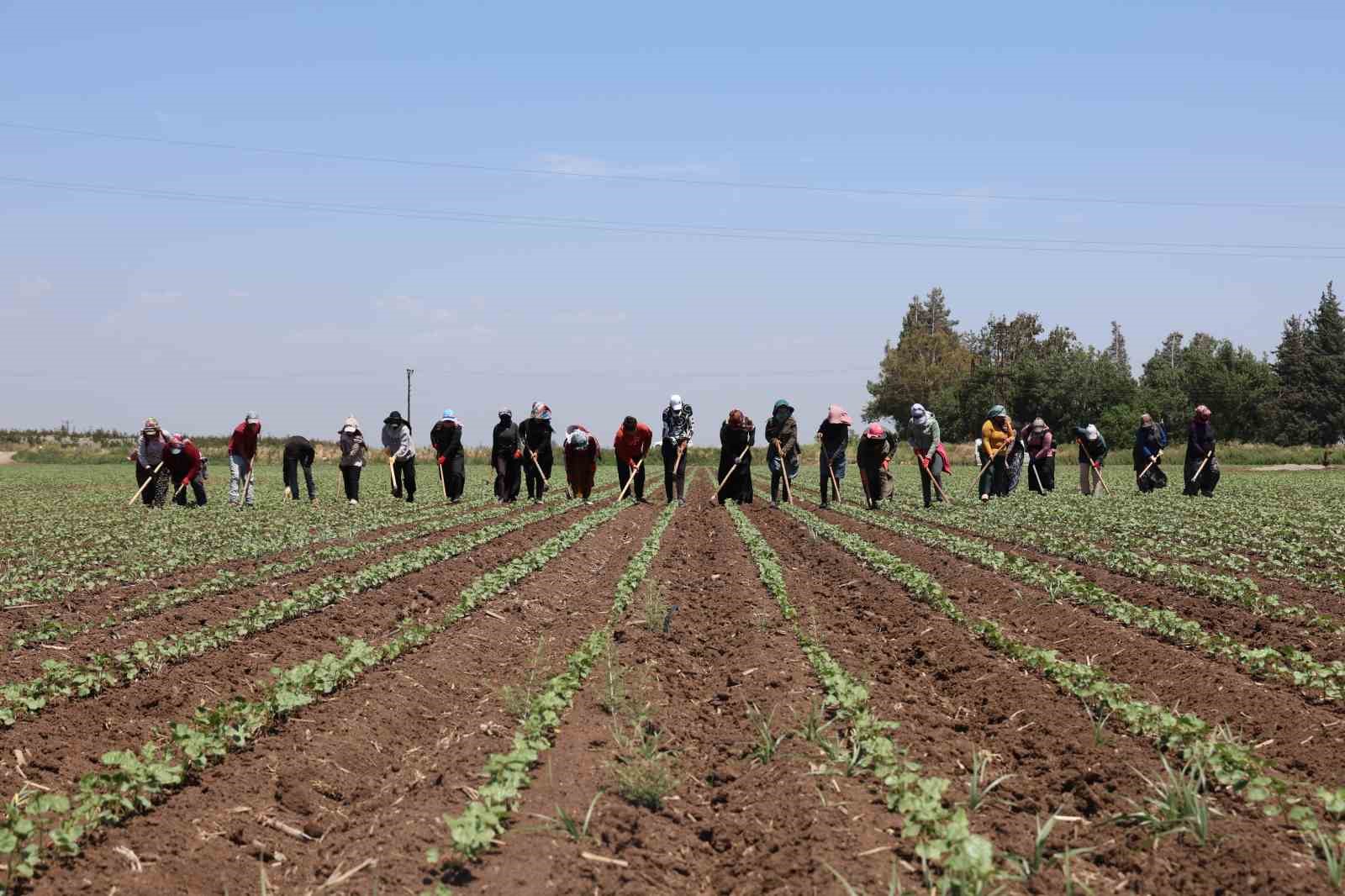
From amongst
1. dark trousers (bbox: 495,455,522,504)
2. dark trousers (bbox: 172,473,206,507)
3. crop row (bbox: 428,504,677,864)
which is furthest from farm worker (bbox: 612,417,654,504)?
crop row (bbox: 428,504,677,864)

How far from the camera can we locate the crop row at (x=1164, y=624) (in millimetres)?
6984

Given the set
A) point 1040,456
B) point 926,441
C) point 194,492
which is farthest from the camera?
→ point 1040,456

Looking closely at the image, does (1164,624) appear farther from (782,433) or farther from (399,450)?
(399,450)

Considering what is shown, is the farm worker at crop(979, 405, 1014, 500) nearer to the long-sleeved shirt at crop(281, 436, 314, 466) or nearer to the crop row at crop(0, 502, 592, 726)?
the crop row at crop(0, 502, 592, 726)

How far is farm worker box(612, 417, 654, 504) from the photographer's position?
22.9 metres

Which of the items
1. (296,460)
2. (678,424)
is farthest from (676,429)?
(296,460)

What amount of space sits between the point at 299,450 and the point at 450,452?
117 inches

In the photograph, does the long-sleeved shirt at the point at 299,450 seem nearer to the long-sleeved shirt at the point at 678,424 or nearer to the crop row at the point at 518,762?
the long-sleeved shirt at the point at 678,424

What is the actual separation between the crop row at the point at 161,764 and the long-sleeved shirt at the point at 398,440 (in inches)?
593

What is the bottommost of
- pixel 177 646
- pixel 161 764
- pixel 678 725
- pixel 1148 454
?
Answer: pixel 678 725

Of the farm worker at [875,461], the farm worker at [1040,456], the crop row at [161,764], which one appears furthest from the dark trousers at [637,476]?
the crop row at [161,764]

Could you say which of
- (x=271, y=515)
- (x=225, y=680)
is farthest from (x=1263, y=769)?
(x=271, y=515)

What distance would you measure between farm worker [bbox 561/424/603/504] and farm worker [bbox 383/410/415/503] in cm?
307

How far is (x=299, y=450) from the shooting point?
24.2 m
